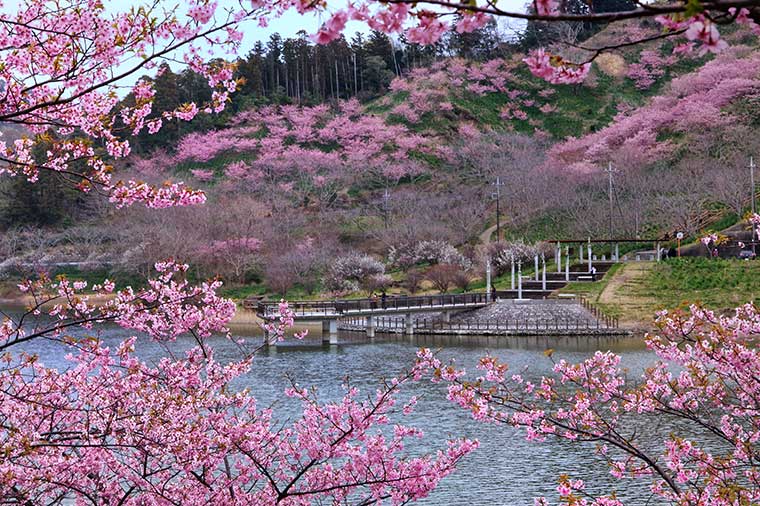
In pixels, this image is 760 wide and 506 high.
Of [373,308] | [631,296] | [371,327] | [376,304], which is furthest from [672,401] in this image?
[631,296]

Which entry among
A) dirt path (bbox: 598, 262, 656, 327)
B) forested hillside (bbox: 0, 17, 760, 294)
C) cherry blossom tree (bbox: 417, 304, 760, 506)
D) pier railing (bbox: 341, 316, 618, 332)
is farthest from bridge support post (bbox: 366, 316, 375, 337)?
cherry blossom tree (bbox: 417, 304, 760, 506)

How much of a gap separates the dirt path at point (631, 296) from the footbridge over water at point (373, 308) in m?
5.76

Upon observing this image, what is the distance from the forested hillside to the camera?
165 feet

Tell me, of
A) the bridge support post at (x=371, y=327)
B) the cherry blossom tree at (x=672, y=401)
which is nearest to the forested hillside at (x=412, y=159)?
the bridge support post at (x=371, y=327)

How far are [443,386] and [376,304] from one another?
13245mm

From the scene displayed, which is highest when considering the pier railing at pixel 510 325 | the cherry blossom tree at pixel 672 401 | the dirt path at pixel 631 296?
the cherry blossom tree at pixel 672 401

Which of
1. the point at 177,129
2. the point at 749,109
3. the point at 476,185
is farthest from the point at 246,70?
the point at 749,109

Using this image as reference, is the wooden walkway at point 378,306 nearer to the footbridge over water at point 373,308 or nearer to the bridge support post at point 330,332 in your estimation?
the footbridge over water at point 373,308

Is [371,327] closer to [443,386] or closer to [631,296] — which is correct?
[631,296]

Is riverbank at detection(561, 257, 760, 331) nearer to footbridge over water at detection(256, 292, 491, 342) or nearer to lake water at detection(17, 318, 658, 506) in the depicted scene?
lake water at detection(17, 318, 658, 506)

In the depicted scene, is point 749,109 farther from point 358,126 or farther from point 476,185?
point 358,126

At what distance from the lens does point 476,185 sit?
6191 centimetres

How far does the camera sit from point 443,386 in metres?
23.8

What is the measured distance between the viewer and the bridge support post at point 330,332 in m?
34.8
